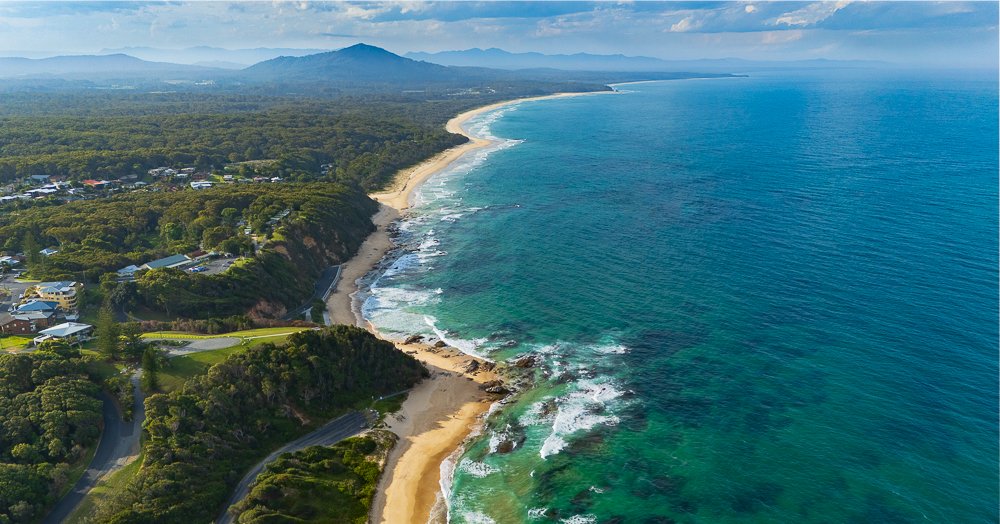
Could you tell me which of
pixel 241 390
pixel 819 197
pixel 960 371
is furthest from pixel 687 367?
pixel 819 197

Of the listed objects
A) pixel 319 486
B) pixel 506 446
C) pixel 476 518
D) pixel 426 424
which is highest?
pixel 506 446

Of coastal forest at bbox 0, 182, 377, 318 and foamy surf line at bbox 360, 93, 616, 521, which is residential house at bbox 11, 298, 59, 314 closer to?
coastal forest at bbox 0, 182, 377, 318

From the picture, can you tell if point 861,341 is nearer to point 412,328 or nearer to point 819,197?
point 412,328

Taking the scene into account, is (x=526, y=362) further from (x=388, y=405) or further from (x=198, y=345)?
(x=198, y=345)

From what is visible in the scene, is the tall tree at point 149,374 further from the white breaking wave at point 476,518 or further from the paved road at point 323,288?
the white breaking wave at point 476,518

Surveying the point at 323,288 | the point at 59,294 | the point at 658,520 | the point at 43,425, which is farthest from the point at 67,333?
the point at 658,520
